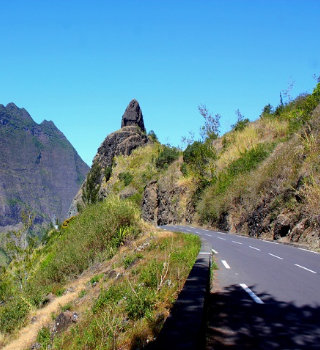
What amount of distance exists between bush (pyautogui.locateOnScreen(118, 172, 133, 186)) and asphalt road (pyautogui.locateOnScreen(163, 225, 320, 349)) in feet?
174

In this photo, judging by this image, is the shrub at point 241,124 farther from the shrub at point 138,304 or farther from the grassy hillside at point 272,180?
the shrub at point 138,304

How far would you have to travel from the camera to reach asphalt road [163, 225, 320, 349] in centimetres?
480

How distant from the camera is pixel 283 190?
20938 millimetres

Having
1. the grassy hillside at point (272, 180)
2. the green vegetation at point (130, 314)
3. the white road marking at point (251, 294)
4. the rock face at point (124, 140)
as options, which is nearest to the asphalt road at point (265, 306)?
the white road marking at point (251, 294)

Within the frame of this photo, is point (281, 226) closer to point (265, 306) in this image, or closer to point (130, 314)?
point (265, 306)

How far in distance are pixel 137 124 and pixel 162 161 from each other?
78.8 ft

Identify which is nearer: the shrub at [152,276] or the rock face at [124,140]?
the shrub at [152,276]

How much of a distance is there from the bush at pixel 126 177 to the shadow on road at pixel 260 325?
57.6 m

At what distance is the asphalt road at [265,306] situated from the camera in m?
4.80

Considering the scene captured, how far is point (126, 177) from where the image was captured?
216 ft

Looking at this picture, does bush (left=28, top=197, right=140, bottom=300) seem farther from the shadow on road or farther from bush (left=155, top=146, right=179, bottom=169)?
bush (left=155, top=146, right=179, bottom=169)

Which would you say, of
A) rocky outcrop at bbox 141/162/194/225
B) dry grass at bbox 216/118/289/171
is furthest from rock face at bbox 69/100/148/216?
dry grass at bbox 216/118/289/171

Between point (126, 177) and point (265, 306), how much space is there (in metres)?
60.0

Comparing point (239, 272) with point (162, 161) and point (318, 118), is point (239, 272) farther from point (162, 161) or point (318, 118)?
point (162, 161)
